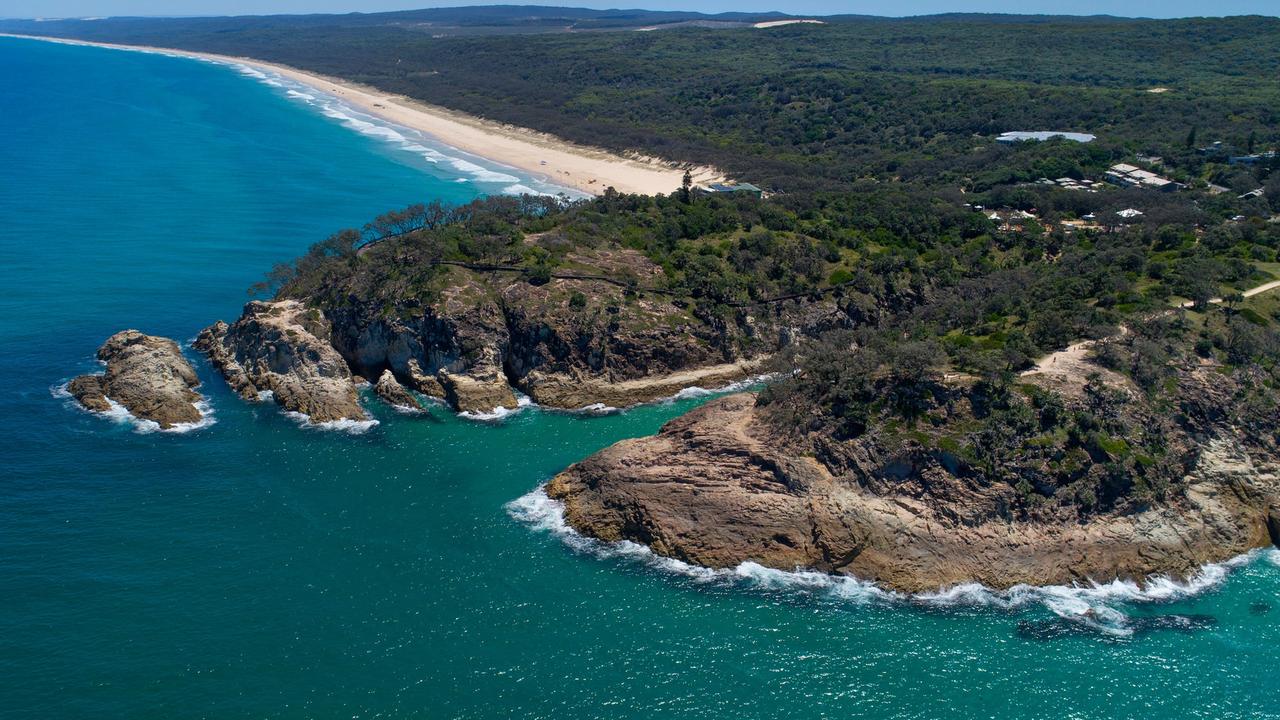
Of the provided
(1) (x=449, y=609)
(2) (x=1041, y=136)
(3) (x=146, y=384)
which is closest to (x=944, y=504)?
(1) (x=449, y=609)

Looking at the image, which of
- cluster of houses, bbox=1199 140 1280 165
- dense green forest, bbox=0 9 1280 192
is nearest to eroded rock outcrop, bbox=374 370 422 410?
dense green forest, bbox=0 9 1280 192

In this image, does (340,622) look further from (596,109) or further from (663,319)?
(596,109)

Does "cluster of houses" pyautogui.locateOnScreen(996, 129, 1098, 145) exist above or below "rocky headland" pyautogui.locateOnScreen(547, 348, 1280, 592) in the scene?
above

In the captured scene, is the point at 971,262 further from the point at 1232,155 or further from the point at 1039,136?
the point at 1039,136

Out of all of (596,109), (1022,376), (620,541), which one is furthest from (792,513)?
(596,109)

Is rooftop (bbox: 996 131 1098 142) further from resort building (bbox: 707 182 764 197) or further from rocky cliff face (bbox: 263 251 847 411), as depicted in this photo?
rocky cliff face (bbox: 263 251 847 411)

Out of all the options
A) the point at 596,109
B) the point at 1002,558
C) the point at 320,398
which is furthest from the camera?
the point at 596,109

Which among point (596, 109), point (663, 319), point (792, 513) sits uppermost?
point (596, 109)
